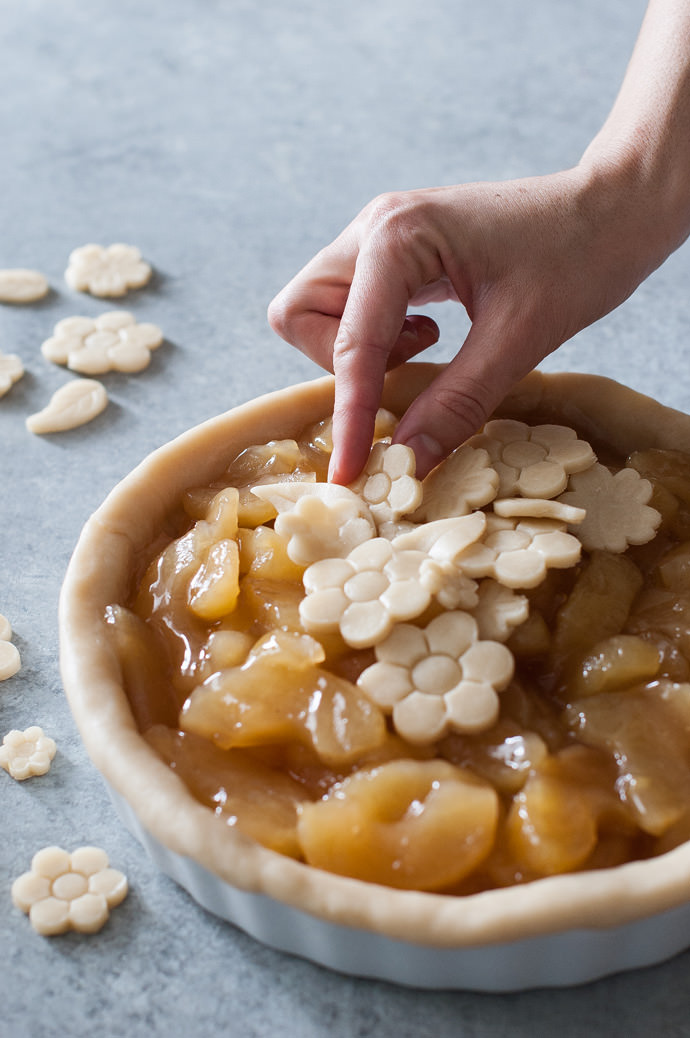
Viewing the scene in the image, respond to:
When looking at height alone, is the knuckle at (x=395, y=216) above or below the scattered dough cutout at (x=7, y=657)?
above

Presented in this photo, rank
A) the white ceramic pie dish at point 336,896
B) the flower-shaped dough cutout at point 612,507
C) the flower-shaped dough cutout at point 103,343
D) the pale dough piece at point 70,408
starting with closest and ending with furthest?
the white ceramic pie dish at point 336,896, the flower-shaped dough cutout at point 612,507, the pale dough piece at point 70,408, the flower-shaped dough cutout at point 103,343

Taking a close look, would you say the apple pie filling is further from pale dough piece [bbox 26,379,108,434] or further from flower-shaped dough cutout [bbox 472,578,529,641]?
pale dough piece [bbox 26,379,108,434]

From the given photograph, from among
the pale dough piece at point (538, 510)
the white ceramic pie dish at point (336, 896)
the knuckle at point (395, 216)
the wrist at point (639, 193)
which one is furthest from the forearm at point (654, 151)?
the white ceramic pie dish at point (336, 896)

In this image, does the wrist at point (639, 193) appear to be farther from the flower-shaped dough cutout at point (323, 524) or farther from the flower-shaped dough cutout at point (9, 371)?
the flower-shaped dough cutout at point (9, 371)

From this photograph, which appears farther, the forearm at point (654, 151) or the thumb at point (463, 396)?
the forearm at point (654, 151)

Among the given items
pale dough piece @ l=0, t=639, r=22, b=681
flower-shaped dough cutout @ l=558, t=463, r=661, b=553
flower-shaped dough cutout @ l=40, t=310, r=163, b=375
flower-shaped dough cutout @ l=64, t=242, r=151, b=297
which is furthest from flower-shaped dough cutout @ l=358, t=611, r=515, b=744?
flower-shaped dough cutout @ l=64, t=242, r=151, b=297

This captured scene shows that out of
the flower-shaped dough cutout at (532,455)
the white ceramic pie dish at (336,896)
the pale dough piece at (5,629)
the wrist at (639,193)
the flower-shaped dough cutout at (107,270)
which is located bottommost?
the pale dough piece at (5,629)

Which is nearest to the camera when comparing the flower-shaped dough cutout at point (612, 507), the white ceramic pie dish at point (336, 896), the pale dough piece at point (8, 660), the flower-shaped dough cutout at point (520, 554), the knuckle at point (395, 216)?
the white ceramic pie dish at point (336, 896)
